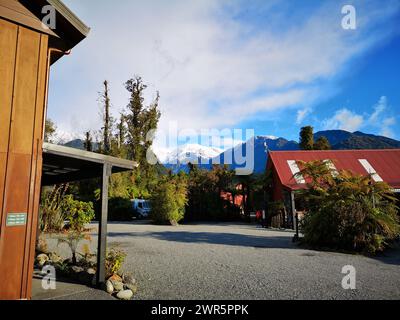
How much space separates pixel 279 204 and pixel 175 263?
11.6 meters

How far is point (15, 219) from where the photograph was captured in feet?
14.5

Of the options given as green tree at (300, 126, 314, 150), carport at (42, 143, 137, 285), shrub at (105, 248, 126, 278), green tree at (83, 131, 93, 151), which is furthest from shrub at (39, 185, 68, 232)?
green tree at (300, 126, 314, 150)

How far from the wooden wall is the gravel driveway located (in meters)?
1.90

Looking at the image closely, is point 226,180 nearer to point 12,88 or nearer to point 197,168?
point 197,168

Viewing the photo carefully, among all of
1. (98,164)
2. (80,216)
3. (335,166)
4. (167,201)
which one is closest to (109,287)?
(98,164)

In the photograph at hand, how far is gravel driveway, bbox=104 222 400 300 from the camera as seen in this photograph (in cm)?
502

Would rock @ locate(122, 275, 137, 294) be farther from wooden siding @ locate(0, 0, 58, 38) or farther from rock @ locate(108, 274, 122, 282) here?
wooden siding @ locate(0, 0, 58, 38)

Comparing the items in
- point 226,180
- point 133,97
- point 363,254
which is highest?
point 133,97

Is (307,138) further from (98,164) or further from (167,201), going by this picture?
(98,164)

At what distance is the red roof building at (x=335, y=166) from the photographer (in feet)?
57.8

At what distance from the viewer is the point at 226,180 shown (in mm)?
24078

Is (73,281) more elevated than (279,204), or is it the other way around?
(279,204)
